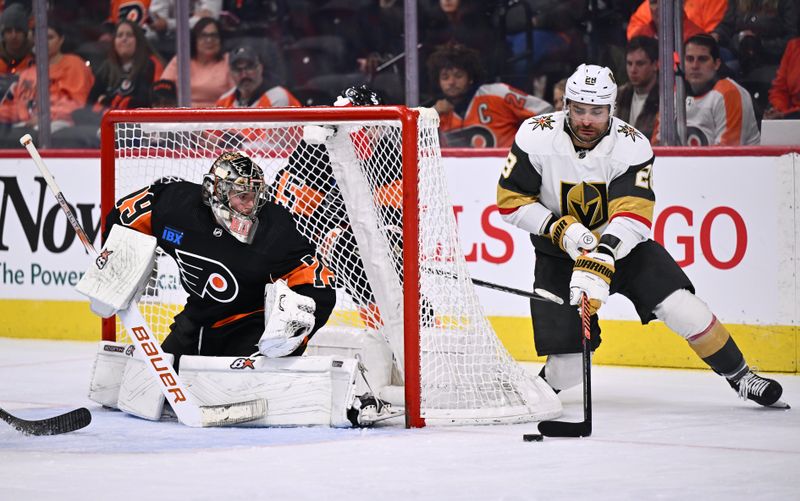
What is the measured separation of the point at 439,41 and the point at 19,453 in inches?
133

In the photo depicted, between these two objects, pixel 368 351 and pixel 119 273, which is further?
pixel 368 351

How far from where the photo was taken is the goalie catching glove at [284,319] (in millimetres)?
4238

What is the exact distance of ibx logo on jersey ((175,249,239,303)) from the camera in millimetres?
4512

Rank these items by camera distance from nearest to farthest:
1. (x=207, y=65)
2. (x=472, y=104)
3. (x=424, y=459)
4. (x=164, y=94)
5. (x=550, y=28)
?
(x=424, y=459), (x=550, y=28), (x=472, y=104), (x=164, y=94), (x=207, y=65)

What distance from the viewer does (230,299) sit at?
4562 mm

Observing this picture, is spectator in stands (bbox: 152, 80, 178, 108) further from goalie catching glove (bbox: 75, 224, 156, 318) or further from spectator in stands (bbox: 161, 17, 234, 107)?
goalie catching glove (bbox: 75, 224, 156, 318)

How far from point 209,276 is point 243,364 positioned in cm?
31

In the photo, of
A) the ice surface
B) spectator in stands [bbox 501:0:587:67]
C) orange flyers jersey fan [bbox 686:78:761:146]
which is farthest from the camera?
spectator in stands [bbox 501:0:587:67]

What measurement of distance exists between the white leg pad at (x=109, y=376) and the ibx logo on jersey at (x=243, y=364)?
1.44ft

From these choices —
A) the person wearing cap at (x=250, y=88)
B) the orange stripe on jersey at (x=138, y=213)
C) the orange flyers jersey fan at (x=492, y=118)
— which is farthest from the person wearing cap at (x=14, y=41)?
the orange stripe on jersey at (x=138, y=213)

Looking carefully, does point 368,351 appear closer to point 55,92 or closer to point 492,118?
point 492,118

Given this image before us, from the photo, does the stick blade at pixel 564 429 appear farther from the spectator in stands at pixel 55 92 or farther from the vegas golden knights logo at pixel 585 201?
the spectator in stands at pixel 55 92

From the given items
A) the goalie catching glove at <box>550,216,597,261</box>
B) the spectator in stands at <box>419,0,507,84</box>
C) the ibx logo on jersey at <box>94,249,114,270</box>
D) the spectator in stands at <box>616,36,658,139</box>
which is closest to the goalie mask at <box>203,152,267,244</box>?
the ibx logo on jersey at <box>94,249,114,270</box>

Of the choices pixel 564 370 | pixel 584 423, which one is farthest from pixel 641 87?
pixel 584 423
